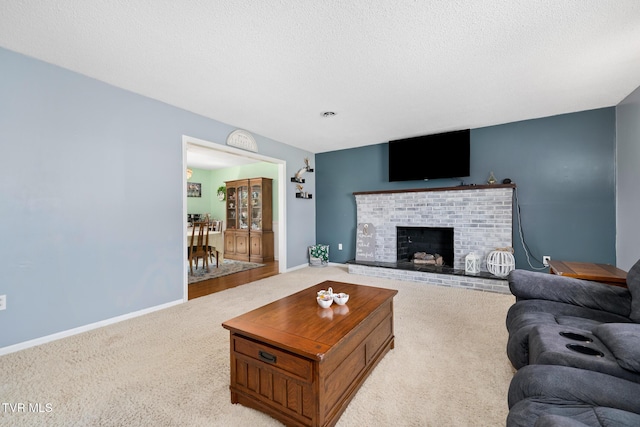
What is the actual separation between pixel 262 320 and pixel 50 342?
2.14 meters

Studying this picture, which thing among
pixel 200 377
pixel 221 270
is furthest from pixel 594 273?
pixel 221 270

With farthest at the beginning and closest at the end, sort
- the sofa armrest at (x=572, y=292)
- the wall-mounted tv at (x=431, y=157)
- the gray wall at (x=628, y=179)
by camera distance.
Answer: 1. the wall-mounted tv at (x=431, y=157)
2. the gray wall at (x=628, y=179)
3. the sofa armrest at (x=572, y=292)

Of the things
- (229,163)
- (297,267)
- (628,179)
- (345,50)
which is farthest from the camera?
(229,163)

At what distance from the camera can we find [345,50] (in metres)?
2.17

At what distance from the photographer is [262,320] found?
1.64m

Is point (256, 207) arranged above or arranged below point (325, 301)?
above

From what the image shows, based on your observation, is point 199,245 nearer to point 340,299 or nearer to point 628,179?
point 340,299

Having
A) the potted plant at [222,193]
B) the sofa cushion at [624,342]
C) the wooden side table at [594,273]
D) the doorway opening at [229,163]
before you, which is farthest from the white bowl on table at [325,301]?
the potted plant at [222,193]

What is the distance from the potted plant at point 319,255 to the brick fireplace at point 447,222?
2.75 ft

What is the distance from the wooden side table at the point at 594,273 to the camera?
2.06 m

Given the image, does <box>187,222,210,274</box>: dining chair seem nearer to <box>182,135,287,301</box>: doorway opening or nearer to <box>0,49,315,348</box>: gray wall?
<box>182,135,287,301</box>: doorway opening

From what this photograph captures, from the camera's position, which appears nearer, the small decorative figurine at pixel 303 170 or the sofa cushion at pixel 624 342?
the sofa cushion at pixel 624 342

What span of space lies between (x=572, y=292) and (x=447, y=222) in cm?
255

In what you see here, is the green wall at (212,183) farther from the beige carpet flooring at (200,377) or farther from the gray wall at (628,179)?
the gray wall at (628,179)
